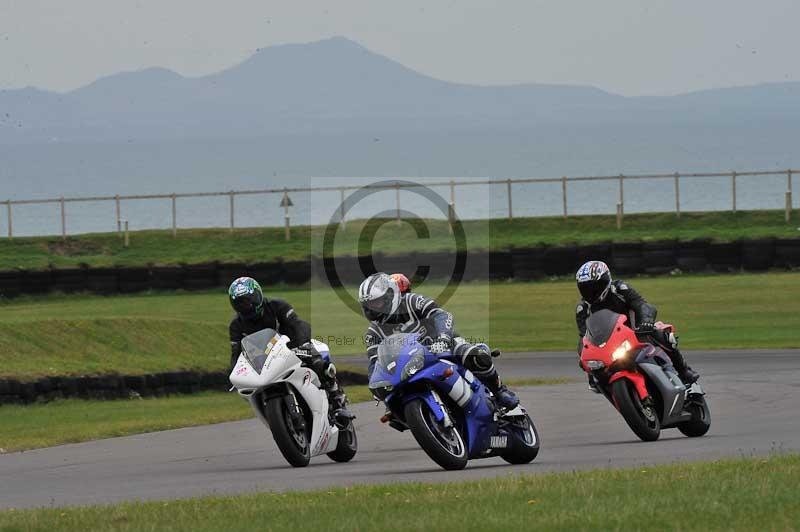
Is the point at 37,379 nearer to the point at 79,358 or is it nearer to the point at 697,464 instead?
the point at 79,358

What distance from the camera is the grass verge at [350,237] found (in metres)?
46.1

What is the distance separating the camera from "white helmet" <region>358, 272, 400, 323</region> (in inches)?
481

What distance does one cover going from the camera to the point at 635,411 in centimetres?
1370

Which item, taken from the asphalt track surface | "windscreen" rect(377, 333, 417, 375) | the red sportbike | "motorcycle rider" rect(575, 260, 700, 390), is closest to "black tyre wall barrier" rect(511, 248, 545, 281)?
the asphalt track surface

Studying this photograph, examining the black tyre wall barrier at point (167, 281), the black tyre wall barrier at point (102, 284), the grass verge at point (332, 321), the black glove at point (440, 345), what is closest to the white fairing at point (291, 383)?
the black glove at point (440, 345)

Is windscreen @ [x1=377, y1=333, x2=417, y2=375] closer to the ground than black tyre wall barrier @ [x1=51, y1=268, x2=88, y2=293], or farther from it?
farther from it

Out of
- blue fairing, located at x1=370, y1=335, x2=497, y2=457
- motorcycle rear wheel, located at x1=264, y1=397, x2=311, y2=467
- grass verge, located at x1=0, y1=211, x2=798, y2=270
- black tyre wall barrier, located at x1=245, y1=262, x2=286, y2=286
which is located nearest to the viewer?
blue fairing, located at x1=370, y1=335, x2=497, y2=457

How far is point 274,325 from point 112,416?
682 centimetres

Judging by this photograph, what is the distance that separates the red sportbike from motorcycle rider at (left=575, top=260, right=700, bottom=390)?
128 mm

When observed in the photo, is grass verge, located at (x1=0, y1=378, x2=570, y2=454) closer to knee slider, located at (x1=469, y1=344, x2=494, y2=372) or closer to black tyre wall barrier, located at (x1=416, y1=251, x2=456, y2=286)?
knee slider, located at (x1=469, y1=344, x2=494, y2=372)

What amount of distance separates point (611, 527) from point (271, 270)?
32358mm

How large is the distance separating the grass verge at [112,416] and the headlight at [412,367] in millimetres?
6083

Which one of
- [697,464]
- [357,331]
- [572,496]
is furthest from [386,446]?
[357,331]

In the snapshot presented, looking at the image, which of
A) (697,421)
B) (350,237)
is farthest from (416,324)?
(350,237)
